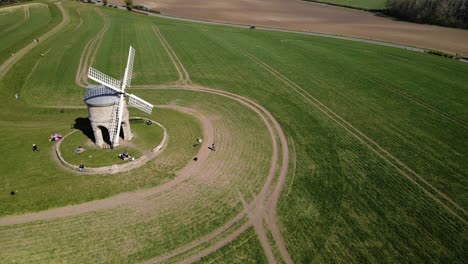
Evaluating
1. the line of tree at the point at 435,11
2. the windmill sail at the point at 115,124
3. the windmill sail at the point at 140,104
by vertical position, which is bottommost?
the windmill sail at the point at 115,124

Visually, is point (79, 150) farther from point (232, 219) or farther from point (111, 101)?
point (232, 219)

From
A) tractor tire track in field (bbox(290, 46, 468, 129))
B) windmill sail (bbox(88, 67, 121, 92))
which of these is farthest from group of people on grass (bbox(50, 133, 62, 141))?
tractor tire track in field (bbox(290, 46, 468, 129))

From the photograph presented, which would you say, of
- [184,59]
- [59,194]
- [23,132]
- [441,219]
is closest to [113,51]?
[184,59]

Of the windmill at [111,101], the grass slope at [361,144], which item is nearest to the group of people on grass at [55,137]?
the windmill at [111,101]

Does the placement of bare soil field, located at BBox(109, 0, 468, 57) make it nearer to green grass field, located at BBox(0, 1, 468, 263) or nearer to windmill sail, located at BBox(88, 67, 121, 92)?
green grass field, located at BBox(0, 1, 468, 263)

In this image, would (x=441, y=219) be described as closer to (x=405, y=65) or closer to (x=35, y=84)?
(x=405, y=65)

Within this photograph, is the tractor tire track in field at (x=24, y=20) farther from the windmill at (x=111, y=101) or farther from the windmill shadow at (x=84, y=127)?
the windmill at (x=111, y=101)
